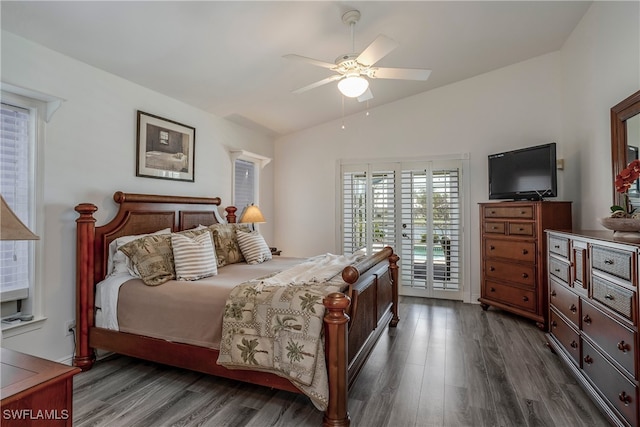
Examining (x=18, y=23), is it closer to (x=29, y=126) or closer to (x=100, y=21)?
(x=100, y=21)

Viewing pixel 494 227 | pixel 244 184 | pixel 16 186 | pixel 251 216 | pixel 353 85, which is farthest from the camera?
A: pixel 244 184

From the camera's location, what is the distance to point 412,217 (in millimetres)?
4820

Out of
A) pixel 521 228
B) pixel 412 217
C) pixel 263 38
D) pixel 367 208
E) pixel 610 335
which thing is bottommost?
pixel 610 335

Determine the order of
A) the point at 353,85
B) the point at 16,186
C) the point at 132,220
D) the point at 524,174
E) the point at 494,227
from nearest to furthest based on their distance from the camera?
the point at 16,186 → the point at 353,85 → the point at 132,220 → the point at 524,174 → the point at 494,227

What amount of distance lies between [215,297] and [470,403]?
1.83 metres

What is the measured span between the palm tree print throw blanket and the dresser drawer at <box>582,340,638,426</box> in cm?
159

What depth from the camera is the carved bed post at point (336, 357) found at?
1.85 metres

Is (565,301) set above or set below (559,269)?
below

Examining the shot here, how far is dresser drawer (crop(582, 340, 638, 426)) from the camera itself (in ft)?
5.57

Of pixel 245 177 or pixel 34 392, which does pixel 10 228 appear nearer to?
pixel 34 392

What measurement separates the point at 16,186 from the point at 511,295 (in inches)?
188

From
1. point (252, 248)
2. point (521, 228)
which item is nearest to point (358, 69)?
point (252, 248)

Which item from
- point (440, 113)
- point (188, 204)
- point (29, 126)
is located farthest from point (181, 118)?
point (440, 113)

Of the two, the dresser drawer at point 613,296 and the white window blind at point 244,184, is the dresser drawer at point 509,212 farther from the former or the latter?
the white window blind at point 244,184
